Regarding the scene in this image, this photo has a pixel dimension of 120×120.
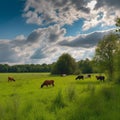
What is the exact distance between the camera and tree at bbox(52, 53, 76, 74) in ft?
410

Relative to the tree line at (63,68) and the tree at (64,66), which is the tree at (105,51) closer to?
the tree line at (63,68)

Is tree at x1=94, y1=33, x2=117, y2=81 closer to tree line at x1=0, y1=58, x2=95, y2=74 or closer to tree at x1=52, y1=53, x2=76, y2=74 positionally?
tree line at x1=0, y1=58, x2=95, y2=74

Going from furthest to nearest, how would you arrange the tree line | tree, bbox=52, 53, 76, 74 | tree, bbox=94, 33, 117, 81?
1. the tree line
2. tree, bbox=52, 53, 76, 74
3. tree, bbox=94, 33, 117, 81

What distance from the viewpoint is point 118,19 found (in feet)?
115

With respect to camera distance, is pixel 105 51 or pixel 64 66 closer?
pixel 105 51

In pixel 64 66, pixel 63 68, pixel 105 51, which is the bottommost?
pixel 63 68

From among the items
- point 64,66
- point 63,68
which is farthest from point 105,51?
point 63,68

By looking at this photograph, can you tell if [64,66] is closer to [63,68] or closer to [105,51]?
[63,68]

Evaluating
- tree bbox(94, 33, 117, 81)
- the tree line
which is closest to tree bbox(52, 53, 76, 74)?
the tree line

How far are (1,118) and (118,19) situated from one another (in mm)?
25663

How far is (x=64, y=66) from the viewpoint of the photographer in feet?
414

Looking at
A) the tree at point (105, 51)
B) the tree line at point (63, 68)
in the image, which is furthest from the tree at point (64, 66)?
the tree at point (105, 51)

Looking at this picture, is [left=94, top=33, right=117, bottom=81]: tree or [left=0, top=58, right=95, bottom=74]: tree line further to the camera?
[left=0, top=58, right=95, bottom=74]: tree line

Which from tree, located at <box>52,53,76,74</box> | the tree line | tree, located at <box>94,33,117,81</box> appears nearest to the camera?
tree, located at <box>94,33,117,81</box>
